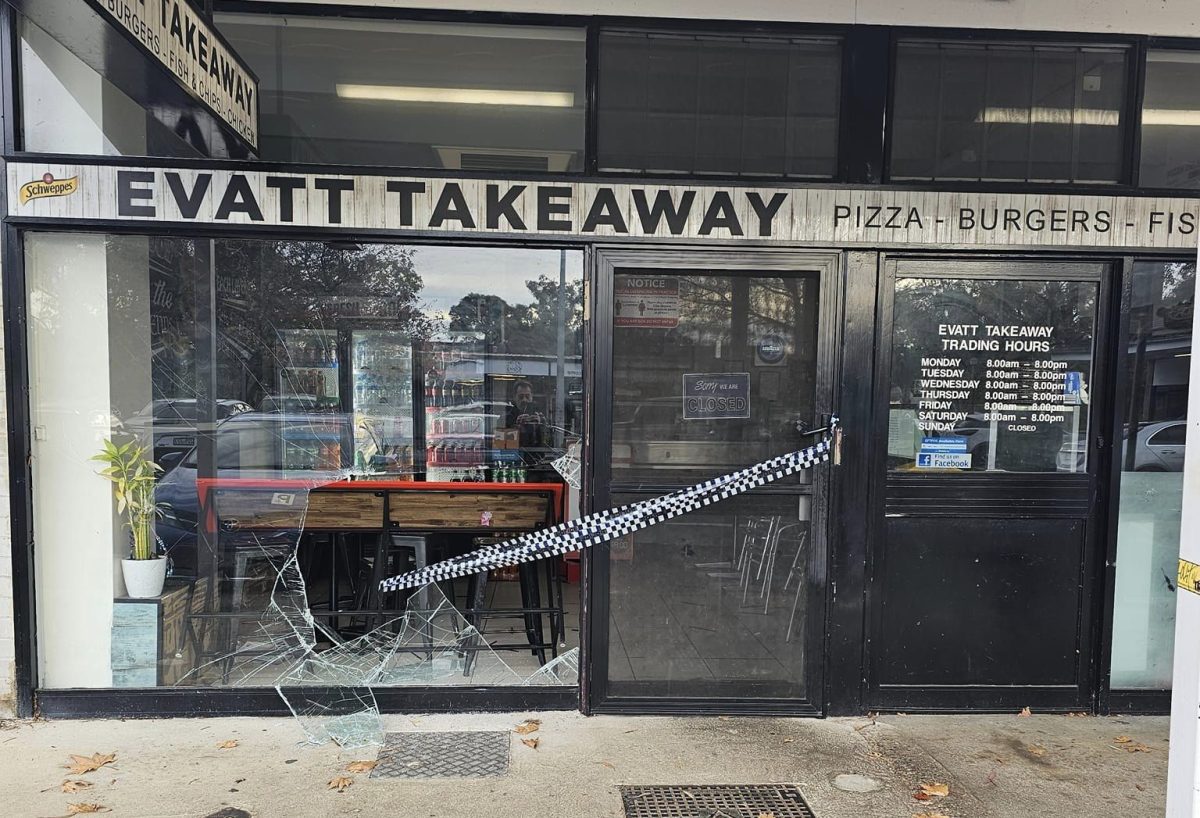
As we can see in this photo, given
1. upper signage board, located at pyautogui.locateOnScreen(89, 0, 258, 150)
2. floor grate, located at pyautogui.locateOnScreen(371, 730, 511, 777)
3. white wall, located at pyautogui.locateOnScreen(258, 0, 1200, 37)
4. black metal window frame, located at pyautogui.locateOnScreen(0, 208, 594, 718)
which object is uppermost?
white wall, located at pyautogui.locateOnScreen(258, 0, 1200, 37)

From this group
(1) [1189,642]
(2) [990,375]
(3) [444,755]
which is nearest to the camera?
(1) [1189,642]

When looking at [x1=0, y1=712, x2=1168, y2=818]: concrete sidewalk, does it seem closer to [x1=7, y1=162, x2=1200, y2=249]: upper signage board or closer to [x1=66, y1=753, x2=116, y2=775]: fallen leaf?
[x1=66, y1=753, x2=116, y2=775]: fallen leaf

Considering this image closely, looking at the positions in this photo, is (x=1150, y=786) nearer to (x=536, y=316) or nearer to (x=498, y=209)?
(x=536, y=316)

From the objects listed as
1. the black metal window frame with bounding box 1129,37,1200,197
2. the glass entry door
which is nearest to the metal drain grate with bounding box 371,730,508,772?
the glass entry door

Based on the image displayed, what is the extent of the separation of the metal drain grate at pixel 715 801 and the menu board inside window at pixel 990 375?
5.80 ft

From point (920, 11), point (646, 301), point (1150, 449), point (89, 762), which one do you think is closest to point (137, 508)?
point (89, 762)

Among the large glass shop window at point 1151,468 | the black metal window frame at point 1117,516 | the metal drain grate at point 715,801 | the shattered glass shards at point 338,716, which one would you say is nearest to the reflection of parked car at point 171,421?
the shattered glass shards at point 338,716

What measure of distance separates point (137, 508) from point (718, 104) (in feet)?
12.4

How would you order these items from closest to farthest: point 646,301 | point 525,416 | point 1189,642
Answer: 1. point 1189,642
2. point 646,301
3. point 525,416

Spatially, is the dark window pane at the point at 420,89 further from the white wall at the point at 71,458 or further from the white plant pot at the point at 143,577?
the white plant pot at the point at 143,577

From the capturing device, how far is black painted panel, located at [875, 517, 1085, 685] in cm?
399

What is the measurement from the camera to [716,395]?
12.9 ft

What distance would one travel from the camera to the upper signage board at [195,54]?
2.51m

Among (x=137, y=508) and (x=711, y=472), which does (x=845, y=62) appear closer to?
(x=711, y=472)
